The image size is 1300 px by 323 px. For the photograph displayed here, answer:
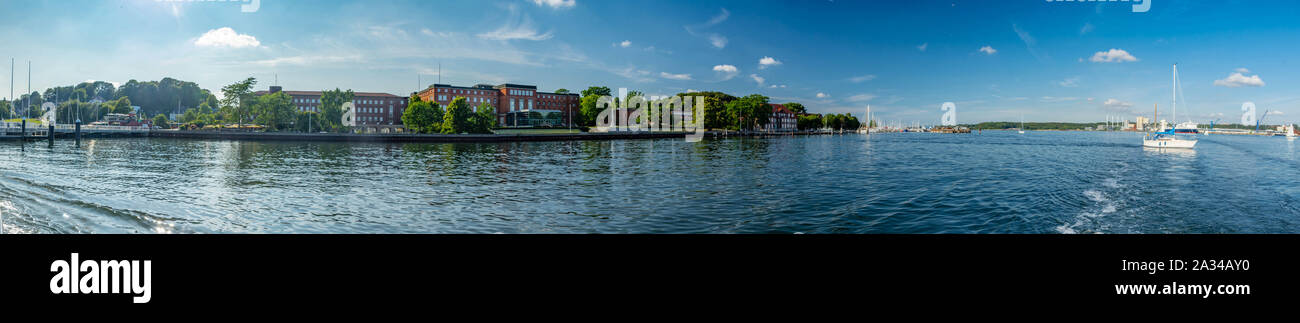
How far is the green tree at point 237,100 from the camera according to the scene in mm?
89375

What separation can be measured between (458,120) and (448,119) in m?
1.45

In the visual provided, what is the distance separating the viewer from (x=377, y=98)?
395ft

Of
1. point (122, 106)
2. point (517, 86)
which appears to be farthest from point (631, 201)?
point (122, 106)

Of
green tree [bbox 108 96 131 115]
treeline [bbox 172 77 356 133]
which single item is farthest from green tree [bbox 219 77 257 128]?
green tree [bbox 108 96 131 115]

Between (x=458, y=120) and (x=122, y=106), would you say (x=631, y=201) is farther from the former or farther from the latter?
(x=122, y=106)

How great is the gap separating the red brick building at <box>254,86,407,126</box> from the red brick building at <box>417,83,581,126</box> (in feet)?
23.8

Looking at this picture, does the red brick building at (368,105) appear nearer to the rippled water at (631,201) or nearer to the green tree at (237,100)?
the green tree at (237,100)

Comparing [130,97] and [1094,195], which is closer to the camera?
[1094,195]

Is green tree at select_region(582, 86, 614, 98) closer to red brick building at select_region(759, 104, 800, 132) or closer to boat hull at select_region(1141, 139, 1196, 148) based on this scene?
red brick building at select_region(759, 104, 800, 132)

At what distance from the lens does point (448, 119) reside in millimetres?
77875

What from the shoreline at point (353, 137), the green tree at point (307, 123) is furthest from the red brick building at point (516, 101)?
the shoreline at point (353, 137)
